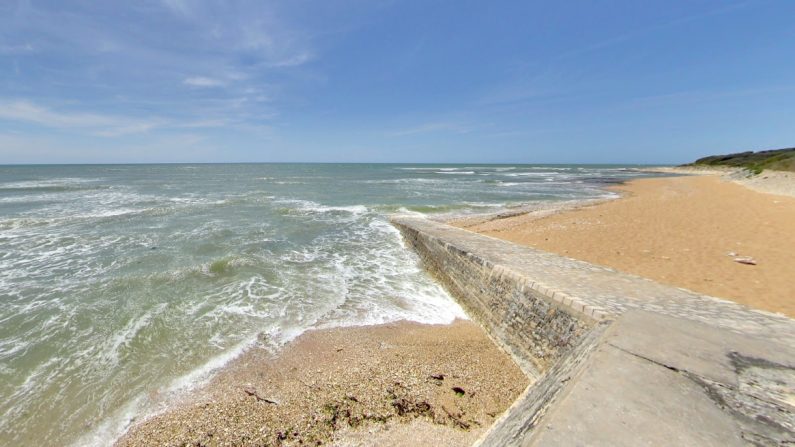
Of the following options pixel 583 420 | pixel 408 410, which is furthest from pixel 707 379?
pixel 408 410

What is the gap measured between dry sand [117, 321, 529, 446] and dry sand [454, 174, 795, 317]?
197 inches

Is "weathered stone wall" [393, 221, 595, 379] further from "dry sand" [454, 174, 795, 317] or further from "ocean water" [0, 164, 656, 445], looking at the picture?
"dry sand" [454, 174, 795, 317]

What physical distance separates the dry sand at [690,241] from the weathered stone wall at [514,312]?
3644 millimetres

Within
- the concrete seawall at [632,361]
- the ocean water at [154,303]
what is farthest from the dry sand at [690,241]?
the ocean water at [154,303]

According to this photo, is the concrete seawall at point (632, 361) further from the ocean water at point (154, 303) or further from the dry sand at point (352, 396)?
the ocean water at point (154, 303)

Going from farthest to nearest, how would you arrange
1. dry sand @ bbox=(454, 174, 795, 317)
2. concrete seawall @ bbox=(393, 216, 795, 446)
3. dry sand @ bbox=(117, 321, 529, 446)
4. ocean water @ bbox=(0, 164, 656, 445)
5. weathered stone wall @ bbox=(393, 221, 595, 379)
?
dry sand @ bbox=(454, 174, 795, 317)
weathered stone wall @ bbox=(393, 221, 595, 379)
ocean water @ bbox=(0, 164, 656, 445)
dry sand @ bbox=(117, 321, 529, 446)
concrete seawall @ bbox=(393, 216, 795, 446)

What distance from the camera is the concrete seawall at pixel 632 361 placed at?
241 cm

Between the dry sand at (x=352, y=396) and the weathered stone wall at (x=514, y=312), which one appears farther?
the weathered stone wall at (x=514, y=312)

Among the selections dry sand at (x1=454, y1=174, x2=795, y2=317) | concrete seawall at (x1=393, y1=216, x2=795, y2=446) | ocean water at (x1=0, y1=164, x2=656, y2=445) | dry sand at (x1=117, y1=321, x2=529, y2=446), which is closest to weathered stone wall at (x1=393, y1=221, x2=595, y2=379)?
concrete seawall at (x1=393, y1=216, x2=795, y2=446)

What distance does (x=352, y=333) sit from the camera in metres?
6.33

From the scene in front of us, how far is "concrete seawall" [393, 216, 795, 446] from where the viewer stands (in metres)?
2.41

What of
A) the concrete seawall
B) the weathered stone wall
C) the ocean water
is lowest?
the ocean water

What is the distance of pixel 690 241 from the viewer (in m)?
10.3

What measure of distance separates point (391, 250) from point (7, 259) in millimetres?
12195
